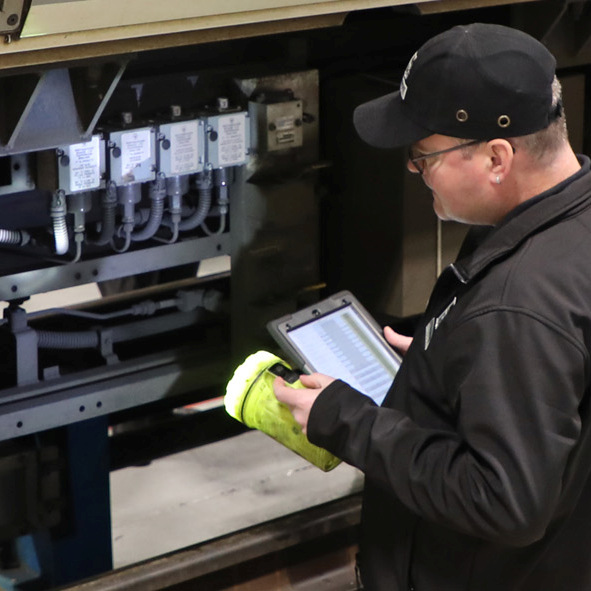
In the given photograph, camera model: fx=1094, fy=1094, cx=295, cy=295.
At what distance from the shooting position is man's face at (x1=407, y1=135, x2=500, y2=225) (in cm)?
134

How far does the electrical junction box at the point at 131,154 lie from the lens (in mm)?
2086

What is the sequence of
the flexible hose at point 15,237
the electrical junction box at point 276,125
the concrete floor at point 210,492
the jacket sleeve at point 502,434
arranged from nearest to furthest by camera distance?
the jacket sleeve at point 502,434, the flexible hose at point 15,237, the electrical junction box at point 276,125, the concrete floor at point 210,492

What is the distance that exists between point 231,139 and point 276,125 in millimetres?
130

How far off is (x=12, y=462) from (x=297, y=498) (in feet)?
4.24

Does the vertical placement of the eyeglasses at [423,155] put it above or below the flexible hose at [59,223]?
above

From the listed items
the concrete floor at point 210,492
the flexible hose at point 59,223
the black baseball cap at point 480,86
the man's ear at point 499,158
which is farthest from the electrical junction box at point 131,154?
the concrete floor at point 210,492

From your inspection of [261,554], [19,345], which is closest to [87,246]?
[19,345]

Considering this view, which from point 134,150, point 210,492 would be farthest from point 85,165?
point 210,492

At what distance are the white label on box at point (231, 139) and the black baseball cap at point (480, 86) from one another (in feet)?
2.88

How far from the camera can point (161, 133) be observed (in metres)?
2.14

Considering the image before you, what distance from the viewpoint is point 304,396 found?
1.51 metres

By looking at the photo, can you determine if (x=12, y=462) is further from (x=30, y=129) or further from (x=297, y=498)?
(x=297, y=498)

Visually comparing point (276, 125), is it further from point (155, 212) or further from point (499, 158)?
point (499, 158)

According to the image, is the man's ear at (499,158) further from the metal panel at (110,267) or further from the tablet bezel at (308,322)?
the metal panel at (110,267)
